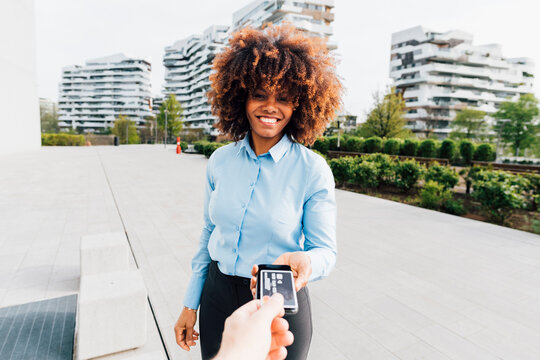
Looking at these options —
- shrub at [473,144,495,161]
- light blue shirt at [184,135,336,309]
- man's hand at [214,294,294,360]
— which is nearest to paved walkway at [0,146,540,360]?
light blue shirt at [184,135,336,309]

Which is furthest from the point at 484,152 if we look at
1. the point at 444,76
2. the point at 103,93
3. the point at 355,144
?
the point at 103,93

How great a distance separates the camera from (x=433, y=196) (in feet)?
24.6

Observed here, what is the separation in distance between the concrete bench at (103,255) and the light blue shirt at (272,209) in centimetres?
246

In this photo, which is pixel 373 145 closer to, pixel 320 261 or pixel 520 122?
pixel 320 261

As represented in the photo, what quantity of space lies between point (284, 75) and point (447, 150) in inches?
846

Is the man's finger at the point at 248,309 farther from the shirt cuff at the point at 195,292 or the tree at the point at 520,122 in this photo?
the tree at the point at 520,122

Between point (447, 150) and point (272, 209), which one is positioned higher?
point (447, 150)

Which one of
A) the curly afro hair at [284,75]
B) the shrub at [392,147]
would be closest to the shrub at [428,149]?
the shrub at [392,147]

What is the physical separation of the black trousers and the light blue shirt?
0.06 meters

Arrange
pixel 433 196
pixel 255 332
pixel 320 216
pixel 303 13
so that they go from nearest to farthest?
pixel 255 332 → pixel 320 216 → pixel 433 196 → pixel 303 13

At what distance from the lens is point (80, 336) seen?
230 centimetres

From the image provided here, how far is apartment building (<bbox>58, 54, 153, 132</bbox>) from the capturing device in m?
102

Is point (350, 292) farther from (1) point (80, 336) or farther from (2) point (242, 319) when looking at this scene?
(2) point (242, 319)

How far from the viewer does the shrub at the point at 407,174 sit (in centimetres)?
871
